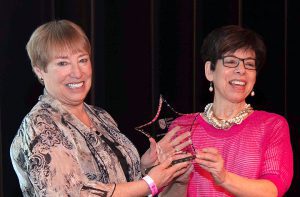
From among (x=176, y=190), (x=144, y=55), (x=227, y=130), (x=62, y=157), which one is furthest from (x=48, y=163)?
(x=144, y=55)

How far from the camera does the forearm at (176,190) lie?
2.08 meters

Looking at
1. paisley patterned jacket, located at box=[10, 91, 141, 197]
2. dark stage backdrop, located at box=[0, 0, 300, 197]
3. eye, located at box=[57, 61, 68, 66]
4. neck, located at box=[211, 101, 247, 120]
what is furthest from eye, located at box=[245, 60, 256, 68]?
dark stage backdrop, located at box=[0, 0, 300, 197]

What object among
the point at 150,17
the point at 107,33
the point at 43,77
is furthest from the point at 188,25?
the point at 43,77

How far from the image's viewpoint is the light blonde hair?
1.80 metres

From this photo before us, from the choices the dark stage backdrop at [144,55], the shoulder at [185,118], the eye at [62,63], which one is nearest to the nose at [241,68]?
the shoulder at [185,118]

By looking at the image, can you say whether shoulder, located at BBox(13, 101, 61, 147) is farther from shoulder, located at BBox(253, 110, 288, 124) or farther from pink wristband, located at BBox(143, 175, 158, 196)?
shoulder, located at BBox(253, 110, 288, 124)

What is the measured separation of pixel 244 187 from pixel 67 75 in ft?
2.33

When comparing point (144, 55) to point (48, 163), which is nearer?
point (48, 163)

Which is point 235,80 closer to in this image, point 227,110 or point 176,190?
point 227,110

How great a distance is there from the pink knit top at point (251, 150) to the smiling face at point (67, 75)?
1.43ft

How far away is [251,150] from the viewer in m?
1.99

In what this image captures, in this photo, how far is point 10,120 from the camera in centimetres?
246

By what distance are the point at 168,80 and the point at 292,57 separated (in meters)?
0.95

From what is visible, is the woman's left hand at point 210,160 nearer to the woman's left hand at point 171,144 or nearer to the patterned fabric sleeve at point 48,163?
the woman's left hand at point 171,144
